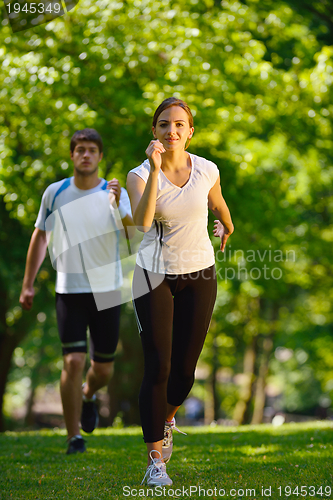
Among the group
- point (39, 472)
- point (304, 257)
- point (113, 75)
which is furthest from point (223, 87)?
point (304, 257)

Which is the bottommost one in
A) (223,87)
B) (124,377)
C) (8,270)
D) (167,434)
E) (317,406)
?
(317,406)

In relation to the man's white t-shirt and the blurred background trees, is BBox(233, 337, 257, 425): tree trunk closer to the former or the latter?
the blurred background trees

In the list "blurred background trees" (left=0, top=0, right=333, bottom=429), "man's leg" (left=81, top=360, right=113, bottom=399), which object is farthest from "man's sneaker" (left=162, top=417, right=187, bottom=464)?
"blurred background trees" (left=0, top=0, right=333, bottom=429)

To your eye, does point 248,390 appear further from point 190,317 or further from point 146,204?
point 146,204

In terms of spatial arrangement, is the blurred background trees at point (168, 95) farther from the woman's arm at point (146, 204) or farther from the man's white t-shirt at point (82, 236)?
the woman's arm at point (146, 204)

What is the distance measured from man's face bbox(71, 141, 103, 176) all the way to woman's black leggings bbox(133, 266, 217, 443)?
184cm

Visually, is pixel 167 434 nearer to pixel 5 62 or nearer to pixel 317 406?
pixel 5 62

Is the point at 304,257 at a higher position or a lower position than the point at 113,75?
lower

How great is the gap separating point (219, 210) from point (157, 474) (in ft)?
5.92

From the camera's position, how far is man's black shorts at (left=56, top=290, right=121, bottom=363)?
15.8 ft

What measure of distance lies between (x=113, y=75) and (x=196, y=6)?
83.3 inches

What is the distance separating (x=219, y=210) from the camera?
391 centimetres

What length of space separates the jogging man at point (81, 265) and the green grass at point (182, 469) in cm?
58

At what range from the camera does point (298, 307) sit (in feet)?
72.3
